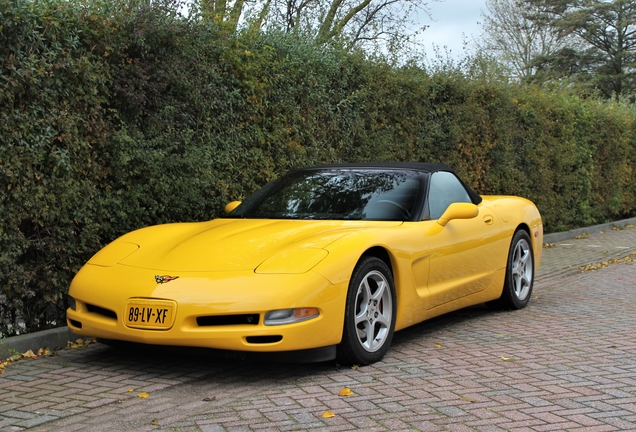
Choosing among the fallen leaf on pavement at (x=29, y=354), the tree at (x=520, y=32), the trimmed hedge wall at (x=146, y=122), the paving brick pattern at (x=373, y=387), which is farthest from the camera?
the tree at (x=520, y=32)

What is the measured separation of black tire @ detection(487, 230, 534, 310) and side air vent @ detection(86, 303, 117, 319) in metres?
3.87

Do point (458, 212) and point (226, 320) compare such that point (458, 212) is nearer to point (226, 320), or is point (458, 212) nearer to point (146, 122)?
point (226, 320)

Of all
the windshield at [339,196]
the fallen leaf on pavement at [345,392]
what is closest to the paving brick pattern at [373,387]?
the fallen leaf on pavement at [345,392]

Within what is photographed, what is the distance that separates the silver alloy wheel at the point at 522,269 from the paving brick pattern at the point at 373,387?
37.3 inches

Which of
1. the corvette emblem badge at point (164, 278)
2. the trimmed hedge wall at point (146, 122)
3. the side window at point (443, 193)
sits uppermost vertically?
the trimmed hedge wall at point (146, 122)

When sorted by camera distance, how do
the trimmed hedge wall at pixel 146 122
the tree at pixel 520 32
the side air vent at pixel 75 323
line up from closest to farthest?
Result: the side air vent at pixel 75 323
the trimmed hedge wall at pixel 146 122
the tree at pixel 520 32

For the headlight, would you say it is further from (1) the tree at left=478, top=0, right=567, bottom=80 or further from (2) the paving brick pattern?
(1) the tree at left=478, top=0, right=567, bottom=80

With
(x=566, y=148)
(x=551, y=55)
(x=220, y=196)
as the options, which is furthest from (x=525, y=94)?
(x=551, y=55)

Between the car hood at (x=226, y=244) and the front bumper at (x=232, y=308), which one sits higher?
the car hood at (x=226, y=244)

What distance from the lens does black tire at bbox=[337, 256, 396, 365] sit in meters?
5.12

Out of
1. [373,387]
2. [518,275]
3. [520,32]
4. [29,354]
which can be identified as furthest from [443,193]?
[520,32]

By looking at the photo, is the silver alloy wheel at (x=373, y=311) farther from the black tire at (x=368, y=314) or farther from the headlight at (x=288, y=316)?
the headlight at (x=288, y=316)

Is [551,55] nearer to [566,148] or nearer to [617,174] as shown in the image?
[617,174]

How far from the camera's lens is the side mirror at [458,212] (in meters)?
6.24
